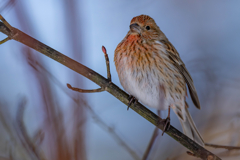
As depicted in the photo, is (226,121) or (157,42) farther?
(226,121)

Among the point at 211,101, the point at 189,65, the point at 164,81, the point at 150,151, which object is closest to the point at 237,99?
the point at 211,101

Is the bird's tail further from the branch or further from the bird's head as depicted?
the bird's head

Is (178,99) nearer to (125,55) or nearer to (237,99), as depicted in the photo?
(125,55)

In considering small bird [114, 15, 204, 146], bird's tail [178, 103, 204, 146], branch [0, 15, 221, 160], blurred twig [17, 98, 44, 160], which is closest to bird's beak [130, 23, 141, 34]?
small bird [114, 15, 204, 146]

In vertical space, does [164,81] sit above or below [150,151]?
above

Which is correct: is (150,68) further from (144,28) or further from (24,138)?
(24,138)

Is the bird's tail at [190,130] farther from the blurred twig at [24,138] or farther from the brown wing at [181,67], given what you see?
the blurred twig at [24,138]

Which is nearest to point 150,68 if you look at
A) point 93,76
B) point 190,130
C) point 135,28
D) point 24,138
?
point 135,28

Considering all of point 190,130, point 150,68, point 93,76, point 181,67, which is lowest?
point 190,130

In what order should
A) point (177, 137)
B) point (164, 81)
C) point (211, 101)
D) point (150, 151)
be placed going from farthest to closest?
point (211, 101) → point (164, 81) → point (177, 137) → point (150, 151)
